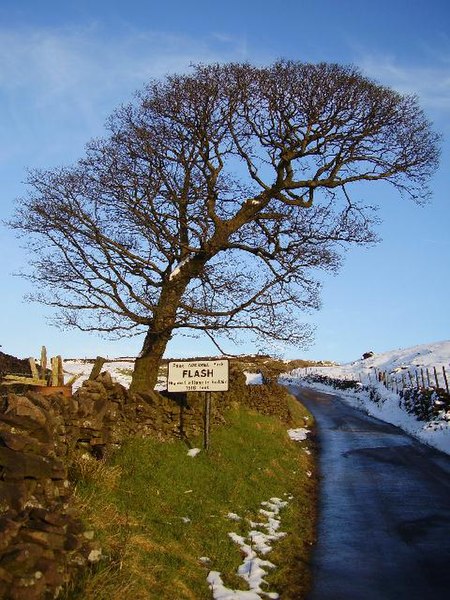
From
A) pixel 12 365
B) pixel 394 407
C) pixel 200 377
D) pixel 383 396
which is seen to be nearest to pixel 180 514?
pixel 200 377

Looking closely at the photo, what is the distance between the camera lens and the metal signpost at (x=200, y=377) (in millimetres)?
14516

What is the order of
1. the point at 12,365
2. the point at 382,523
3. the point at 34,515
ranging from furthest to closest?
the point at 12,365
the point at 382,523
the point at 34,515

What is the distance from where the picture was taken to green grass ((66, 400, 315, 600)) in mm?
6777

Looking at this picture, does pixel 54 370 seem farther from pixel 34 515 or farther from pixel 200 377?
pixel 34 515

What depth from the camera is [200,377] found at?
48.0 ft

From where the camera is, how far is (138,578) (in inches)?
255

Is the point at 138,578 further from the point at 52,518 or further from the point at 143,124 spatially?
the point at 143,124

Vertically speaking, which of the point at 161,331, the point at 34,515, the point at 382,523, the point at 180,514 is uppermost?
the point at 161,331

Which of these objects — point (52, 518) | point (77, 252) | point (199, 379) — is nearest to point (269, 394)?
point (199, 379)

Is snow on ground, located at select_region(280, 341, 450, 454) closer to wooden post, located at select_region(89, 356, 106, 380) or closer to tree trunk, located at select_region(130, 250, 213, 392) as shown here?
tree trunk, located at select_region(130, 250, 213, 392)

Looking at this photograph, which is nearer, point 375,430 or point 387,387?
point 375,430

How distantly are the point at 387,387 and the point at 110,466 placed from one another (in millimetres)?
39171

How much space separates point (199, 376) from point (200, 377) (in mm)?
43

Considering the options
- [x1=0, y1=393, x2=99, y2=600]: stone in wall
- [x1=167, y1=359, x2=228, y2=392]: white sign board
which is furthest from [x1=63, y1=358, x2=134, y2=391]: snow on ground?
[x1=0, y1=393, x2=99, y2=600]: stone in wall
